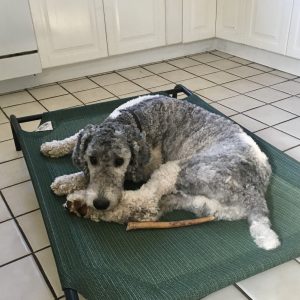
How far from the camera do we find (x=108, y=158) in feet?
4.79

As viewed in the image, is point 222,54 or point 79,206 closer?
point 79,206

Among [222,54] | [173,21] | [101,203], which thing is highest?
[173,21]

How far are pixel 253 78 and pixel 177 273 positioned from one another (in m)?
2.33

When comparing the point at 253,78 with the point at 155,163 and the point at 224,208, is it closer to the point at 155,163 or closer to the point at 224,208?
the point at 155,163

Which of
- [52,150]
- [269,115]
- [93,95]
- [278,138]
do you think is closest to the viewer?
[52,150]

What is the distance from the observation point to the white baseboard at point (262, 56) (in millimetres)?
3289

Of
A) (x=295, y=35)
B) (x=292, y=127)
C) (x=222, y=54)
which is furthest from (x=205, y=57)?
(x=292, y=127)

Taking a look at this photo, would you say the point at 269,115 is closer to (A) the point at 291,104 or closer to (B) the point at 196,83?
(A) the point at 291,104

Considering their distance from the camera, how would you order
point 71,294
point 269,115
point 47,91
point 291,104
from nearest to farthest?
point 71,294 < point 269,115 < point 291,104 < point 47,91

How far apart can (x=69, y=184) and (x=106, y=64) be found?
2.08 meters

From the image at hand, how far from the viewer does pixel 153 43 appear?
3580 millimetres

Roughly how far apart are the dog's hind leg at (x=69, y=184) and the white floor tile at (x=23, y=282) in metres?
0.28

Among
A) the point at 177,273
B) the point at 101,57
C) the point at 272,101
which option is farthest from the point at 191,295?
the point at 101,57

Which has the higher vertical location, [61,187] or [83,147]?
[83,147]
